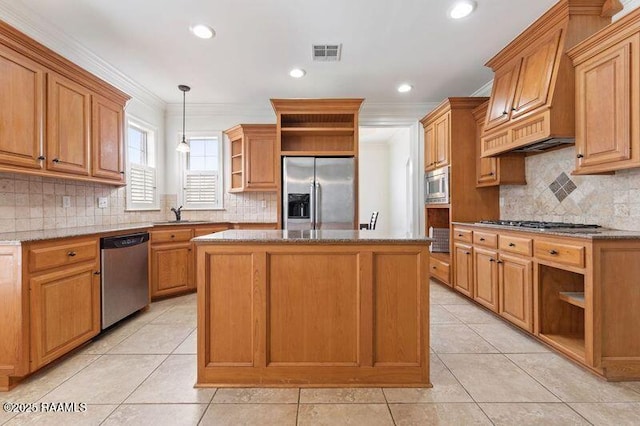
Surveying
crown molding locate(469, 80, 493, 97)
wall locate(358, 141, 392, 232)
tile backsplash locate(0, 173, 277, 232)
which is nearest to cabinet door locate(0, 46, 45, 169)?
tile backsplash locate(0, 173, 277, 232)

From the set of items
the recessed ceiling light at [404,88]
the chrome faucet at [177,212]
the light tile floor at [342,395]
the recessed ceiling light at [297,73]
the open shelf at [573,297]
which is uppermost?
the recessed ceiling light at [404,88]

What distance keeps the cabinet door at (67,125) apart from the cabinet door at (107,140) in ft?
0.29

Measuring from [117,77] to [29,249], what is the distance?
2.60 metres

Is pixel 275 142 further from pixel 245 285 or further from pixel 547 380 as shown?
pixel 547 380

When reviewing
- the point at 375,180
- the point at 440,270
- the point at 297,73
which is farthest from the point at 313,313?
the point at 375,180

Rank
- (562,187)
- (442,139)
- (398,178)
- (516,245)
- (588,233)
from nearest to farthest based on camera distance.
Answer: (588,233) < (516,245) < (562,187) < (442,139) < (398,178)

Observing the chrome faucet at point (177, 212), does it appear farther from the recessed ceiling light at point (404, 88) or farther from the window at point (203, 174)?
the recessed ceiling light at point (404, 88)

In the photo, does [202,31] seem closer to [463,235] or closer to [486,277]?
[463,235]

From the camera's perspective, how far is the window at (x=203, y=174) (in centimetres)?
483

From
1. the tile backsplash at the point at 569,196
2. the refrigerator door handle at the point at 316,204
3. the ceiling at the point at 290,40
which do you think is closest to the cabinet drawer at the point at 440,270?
the tile backsplash at the point at 569,196

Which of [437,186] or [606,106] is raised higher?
[606,106]

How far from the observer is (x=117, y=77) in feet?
12.0

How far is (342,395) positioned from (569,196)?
107 inches

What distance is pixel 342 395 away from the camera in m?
1.81
